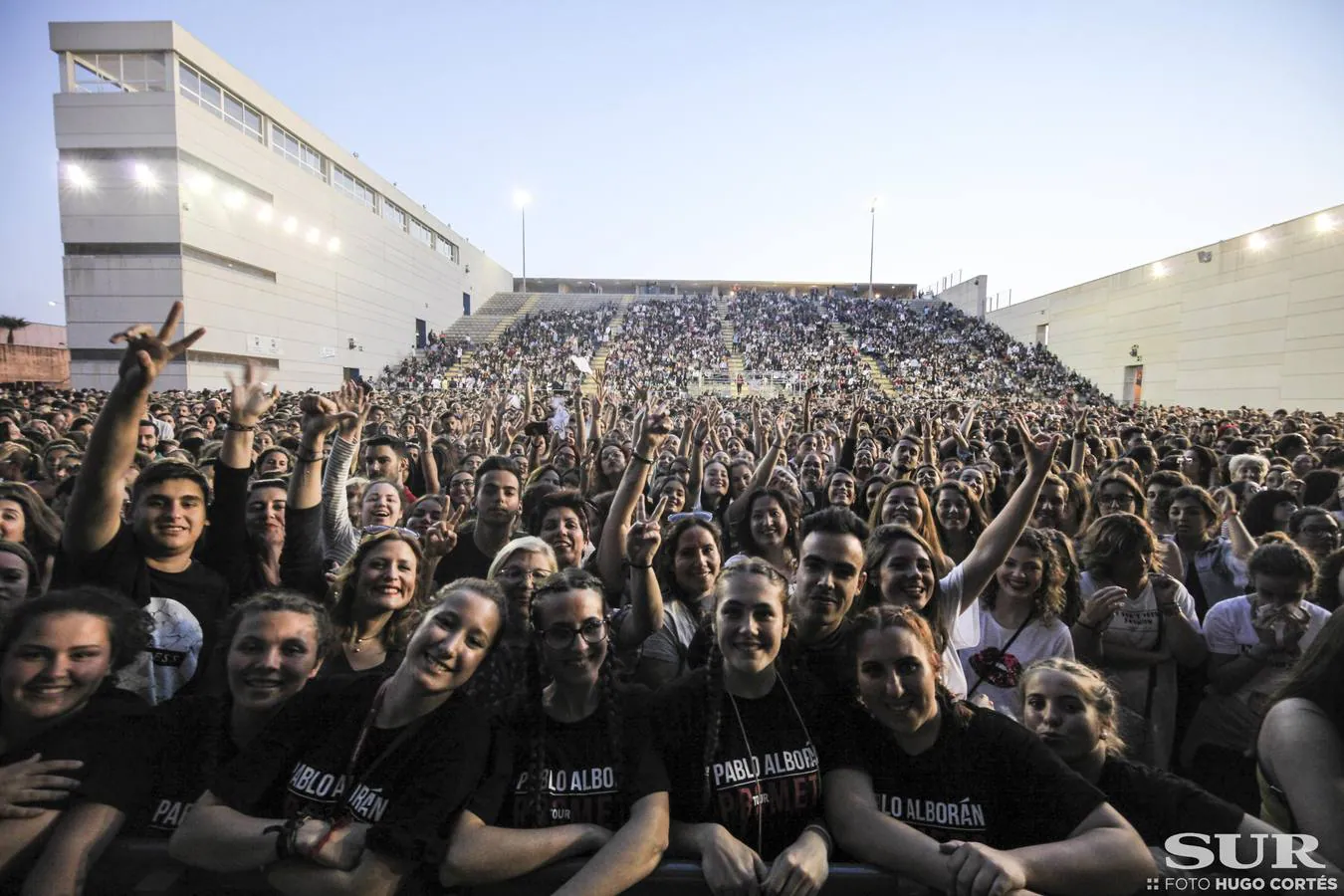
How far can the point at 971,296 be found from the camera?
51.0 m

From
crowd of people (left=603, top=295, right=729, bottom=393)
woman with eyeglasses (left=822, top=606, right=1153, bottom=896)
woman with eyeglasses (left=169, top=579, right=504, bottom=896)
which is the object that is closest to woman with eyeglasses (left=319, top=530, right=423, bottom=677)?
→ woman with eyeglasses (left=169, top=579, right=504, bottom=896)

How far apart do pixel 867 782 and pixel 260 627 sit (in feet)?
6.56

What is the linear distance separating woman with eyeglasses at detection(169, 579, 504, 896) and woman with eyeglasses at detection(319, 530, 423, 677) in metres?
0.68

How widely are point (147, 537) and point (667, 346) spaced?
3742 centimetres

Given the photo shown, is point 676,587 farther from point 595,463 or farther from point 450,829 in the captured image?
point 595,463

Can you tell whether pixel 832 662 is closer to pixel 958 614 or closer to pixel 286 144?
pixel 958 614

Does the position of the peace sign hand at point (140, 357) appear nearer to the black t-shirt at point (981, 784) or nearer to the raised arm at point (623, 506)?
the raised arm at point (623, 506)

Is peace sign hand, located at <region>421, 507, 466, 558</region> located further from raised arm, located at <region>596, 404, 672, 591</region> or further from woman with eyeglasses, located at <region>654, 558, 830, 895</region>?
woman with eyeglasses, located at <region>654, 558, 830, 895</region>

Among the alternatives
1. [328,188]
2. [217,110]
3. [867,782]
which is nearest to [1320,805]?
[867,782]

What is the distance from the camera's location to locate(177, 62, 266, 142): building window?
25.4 meters

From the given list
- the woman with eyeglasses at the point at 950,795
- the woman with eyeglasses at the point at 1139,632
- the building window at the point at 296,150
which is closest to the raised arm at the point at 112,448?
the woman with eyeglasses at the point at 950,795

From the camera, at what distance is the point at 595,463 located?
6379mm

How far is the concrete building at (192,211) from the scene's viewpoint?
24266 millimetres

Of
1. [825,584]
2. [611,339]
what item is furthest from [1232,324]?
[825,584]
